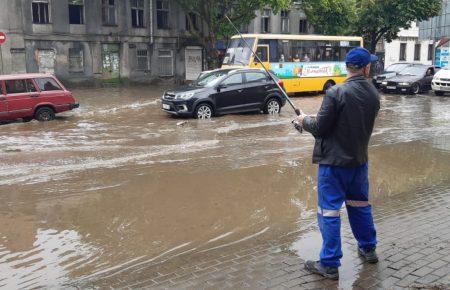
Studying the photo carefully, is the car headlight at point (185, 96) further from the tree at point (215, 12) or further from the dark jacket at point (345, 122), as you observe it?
the tree at point (215, 12)

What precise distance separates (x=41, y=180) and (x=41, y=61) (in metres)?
21.9

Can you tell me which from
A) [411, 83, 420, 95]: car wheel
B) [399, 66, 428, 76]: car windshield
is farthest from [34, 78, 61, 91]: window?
[399, 66, 428, 76]: car windshield

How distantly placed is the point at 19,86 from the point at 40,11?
49.2 ft

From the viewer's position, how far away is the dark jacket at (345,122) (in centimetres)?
440

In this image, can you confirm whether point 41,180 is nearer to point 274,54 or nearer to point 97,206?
point 97,206

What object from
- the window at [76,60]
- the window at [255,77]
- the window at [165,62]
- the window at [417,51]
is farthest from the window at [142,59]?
the window at [417,51]

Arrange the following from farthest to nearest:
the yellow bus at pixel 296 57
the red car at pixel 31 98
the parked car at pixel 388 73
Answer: the parked car at pixel 388 73, the yellow bus at pixel 296 57, the red car at pixel 31 98

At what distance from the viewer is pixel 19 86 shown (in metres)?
15.0

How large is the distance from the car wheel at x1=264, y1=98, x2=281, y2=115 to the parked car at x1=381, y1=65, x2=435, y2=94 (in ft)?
37.0

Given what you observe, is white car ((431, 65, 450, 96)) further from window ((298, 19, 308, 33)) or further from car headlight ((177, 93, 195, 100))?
window ((298, 19, 308, 33))

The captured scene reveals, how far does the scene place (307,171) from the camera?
9250 millimetres

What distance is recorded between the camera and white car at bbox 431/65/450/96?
25.5 m

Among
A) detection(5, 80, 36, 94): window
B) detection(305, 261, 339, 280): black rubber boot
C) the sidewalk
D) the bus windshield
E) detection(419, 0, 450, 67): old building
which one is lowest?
the sidewalk

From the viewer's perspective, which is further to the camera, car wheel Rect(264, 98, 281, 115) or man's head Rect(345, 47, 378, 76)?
car wheel Rect(264, 98, 281, 115)
